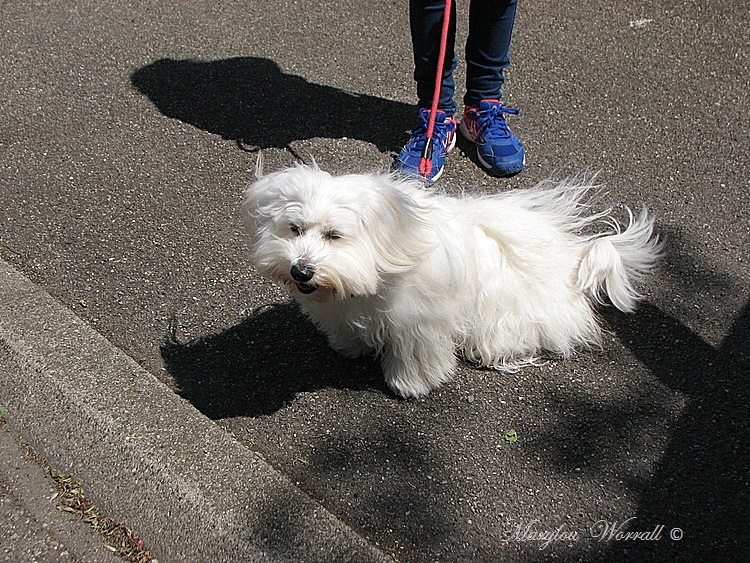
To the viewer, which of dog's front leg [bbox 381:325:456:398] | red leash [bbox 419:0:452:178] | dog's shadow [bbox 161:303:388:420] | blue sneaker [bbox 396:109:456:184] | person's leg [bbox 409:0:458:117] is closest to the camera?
dog's front leg [bbox 381:325:456:398]

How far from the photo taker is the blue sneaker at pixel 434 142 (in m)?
3.76

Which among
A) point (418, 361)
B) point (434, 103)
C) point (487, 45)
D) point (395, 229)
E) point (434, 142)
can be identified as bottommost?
point (418, 361)

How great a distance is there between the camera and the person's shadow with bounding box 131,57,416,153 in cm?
421

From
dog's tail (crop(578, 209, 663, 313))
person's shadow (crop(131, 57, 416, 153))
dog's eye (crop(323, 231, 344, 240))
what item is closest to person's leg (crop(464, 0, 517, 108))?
person's shadow (crop(131, 57, 416, 153))

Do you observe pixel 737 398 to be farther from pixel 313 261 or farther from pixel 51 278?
pixel 51 278

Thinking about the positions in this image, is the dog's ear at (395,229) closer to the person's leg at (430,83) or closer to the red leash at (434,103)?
the red leash at (434,103)

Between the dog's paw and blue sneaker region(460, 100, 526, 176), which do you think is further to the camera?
blue sneaker region(460, 100, 526, 176)

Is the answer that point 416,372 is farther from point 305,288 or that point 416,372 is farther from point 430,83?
point 430,83

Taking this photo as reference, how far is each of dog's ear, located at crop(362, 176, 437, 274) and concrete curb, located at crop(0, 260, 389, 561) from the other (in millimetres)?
781

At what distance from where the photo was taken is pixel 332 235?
87.3 inches

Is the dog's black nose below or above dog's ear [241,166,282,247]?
below

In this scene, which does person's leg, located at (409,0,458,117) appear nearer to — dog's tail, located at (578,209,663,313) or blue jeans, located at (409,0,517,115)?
blue jeans, located at (409,0,517,115)

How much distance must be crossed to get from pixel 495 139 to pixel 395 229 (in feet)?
5.91

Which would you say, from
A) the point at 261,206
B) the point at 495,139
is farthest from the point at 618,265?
the point at 261,206
